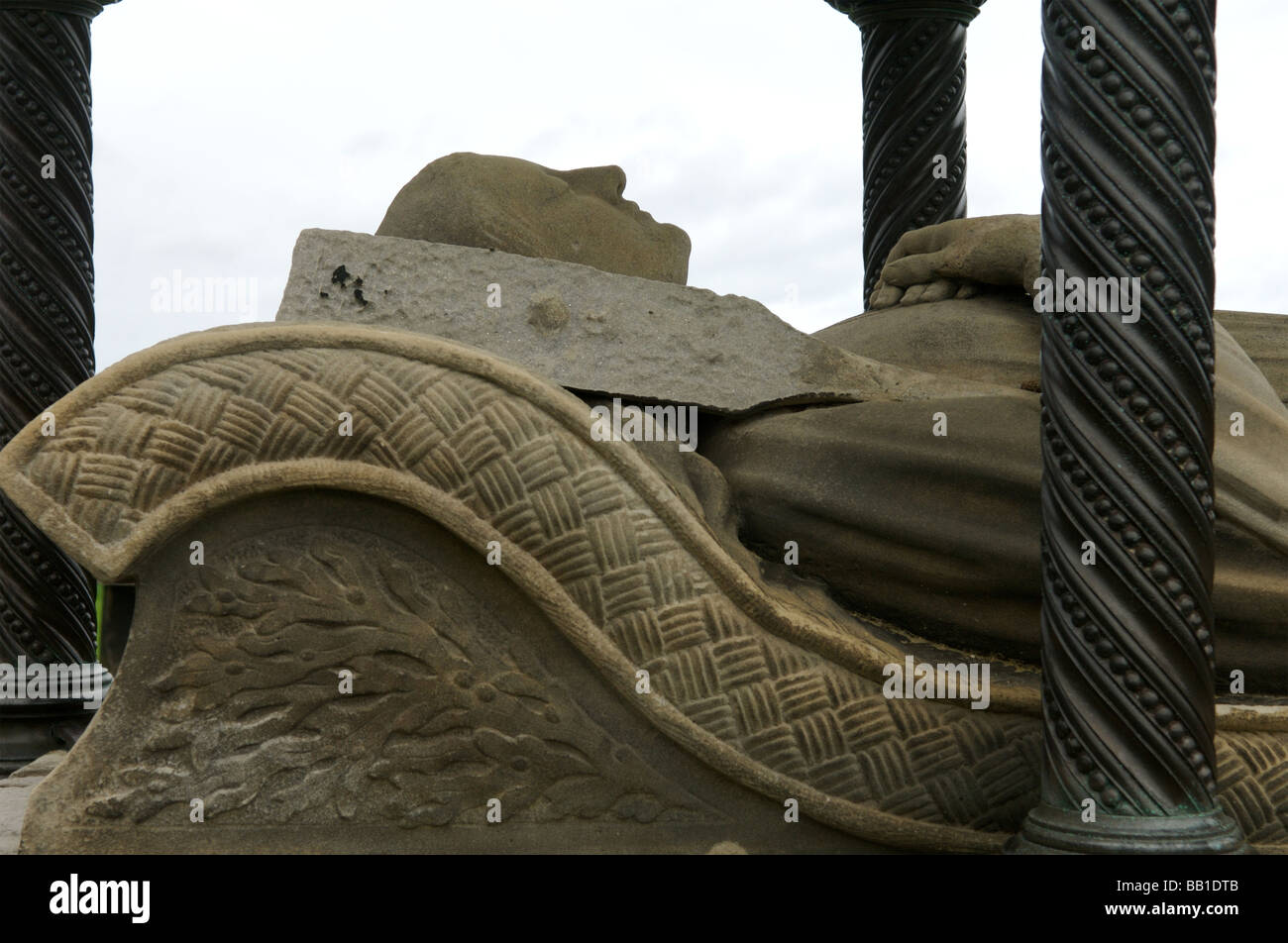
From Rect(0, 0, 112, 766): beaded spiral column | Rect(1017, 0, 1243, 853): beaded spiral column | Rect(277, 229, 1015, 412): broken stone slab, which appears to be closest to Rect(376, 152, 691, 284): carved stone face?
Rect(277, 229, 1015, 412): broken stone slab

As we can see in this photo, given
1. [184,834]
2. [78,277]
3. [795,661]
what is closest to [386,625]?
[184,834]

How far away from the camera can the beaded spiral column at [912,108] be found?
439cm

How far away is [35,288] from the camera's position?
421 centimetres

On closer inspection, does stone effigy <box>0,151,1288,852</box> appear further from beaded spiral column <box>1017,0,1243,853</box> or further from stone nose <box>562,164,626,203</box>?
stone nose <box>562,164,626,203</box>

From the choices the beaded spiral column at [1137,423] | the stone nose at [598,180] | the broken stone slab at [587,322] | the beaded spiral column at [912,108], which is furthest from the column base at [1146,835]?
the beaded spiral column at [912,108]

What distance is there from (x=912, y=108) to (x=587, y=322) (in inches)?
86.7

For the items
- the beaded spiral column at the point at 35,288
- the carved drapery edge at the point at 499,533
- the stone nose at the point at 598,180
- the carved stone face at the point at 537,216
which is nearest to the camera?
the carved drapery edge at the point at 499,533

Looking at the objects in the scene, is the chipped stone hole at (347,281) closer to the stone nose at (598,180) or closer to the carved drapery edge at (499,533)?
the carved drapery edge at (499,533)

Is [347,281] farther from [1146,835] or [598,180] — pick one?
[1146,835]

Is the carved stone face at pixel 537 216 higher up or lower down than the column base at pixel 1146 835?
higher up

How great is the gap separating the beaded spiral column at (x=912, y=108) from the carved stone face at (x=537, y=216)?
138cm

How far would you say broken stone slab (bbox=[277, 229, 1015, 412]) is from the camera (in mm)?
2590

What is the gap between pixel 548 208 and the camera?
3.08 m

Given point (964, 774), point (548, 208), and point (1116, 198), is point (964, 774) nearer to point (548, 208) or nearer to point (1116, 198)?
point (1116, 198)
